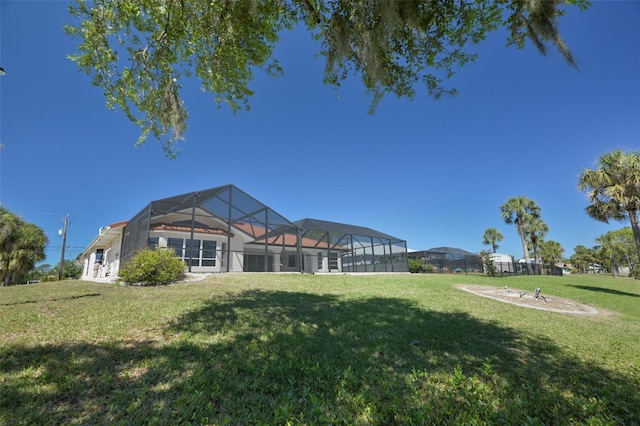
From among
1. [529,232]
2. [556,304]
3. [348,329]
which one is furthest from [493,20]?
[529,232]

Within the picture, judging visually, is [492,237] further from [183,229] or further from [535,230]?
[183,229]

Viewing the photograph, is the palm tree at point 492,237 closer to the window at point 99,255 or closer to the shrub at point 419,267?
the shrub at point 419,267

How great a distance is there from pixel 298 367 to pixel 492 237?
41449 millimetres

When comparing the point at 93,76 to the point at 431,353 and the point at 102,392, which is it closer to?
the point at 102,392

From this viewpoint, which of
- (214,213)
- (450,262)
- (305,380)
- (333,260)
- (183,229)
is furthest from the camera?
(450,262)

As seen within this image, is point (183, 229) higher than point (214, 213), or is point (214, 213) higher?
point (214, 213)

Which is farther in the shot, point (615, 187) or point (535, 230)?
point (535, 230)

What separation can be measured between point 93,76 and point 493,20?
761cm

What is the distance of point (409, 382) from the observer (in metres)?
3.01

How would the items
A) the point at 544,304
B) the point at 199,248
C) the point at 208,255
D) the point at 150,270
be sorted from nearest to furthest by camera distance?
the point at 544,304 < the point at 150,270 < the point at 199,248 < the point at 208,255

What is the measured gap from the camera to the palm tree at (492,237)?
3650 cm

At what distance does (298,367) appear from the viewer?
3281 mm

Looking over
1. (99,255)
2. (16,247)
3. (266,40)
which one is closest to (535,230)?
(266,40)

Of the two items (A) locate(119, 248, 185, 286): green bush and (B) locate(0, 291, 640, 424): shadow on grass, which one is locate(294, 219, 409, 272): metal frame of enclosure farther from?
(B) locate(0, 291, 640, 424): shadow on grass
